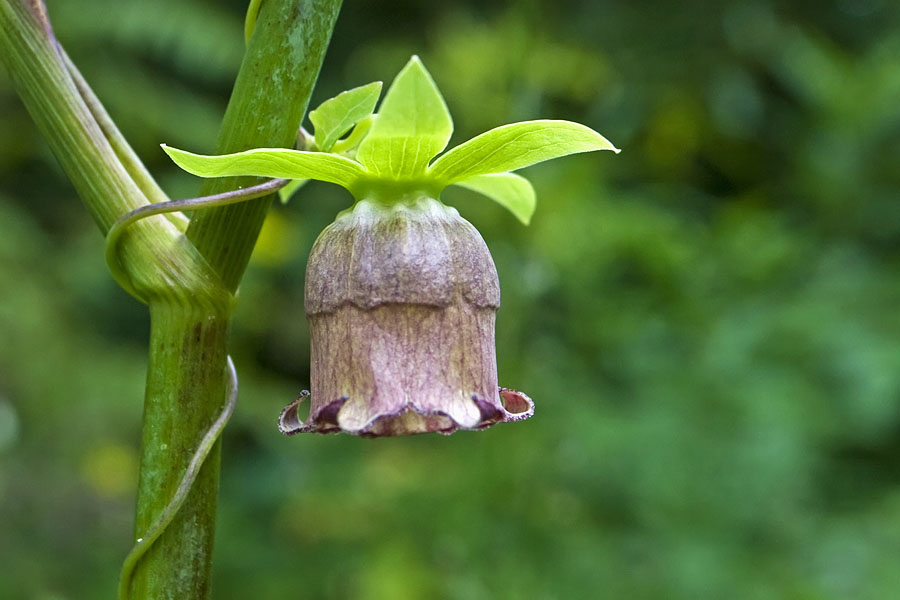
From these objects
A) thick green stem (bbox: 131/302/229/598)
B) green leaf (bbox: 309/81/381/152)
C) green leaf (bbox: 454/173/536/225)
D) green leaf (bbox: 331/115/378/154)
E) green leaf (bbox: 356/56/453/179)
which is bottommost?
thick green stem (bbox: 131/302/229/598)

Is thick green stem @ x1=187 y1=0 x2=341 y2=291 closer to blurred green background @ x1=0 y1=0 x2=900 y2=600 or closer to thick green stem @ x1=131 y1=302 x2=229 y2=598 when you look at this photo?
thick green stem @ x1=131 y1=302 x2=229 y2=598

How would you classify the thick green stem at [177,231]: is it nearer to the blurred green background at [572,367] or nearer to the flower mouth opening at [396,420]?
the flower mouth opening at [396,420]

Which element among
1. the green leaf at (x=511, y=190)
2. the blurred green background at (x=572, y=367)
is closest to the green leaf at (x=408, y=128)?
the green leaf at (x=511, y=190)

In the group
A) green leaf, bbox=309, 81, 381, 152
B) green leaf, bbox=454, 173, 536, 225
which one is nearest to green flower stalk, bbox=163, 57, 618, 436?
green leaf, bbox=309, 81, 381, 152

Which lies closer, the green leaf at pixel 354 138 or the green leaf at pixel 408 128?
the green leaf at pixel 408 128

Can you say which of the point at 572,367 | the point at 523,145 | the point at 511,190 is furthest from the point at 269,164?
the point at 572,367

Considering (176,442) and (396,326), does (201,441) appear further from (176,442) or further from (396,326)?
(396,326)
